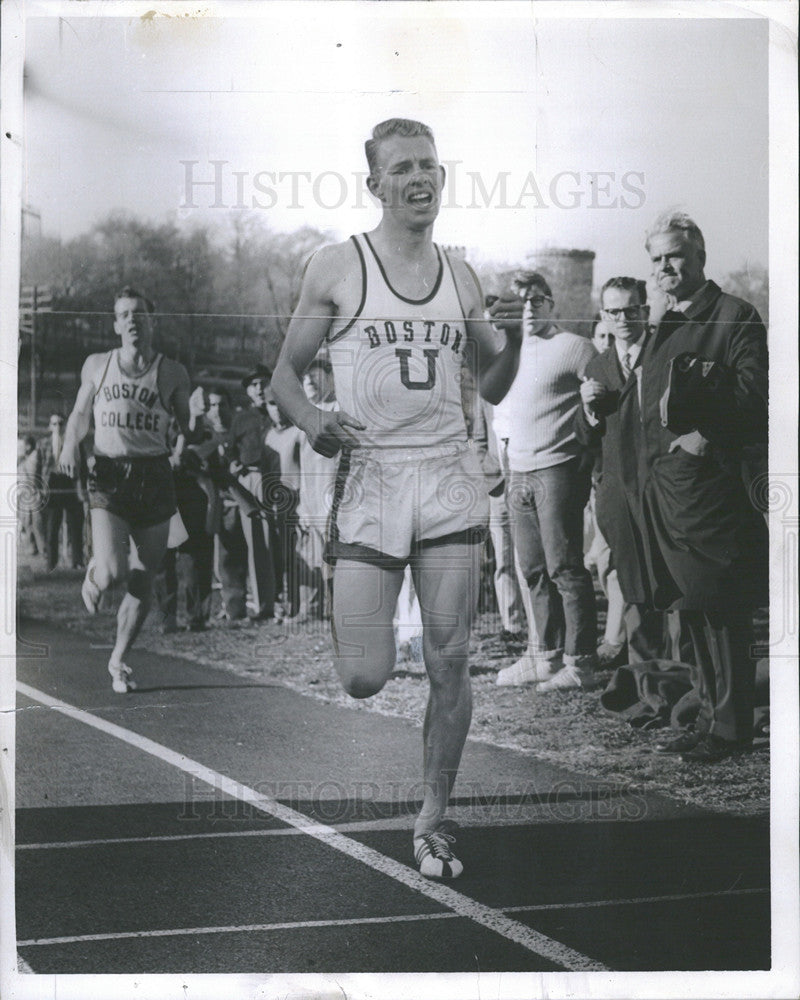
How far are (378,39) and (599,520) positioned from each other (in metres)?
1.56

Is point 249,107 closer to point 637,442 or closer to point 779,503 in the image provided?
point 637,442

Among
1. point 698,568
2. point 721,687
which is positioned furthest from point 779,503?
point 721,687

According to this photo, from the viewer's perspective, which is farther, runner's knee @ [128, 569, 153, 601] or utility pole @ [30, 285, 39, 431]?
runner's knee @ [128, 569, 153, 601]

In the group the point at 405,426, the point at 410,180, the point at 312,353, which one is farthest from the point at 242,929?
the point at 410,180

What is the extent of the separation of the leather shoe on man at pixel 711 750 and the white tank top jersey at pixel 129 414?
72.0 inches

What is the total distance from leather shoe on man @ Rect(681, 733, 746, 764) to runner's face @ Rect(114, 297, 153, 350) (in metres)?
2.03

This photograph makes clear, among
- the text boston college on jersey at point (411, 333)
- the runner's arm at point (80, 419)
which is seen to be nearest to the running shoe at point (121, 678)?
the runner's arm at point (80, 419)

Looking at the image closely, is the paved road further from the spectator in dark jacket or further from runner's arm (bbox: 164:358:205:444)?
runner's arm (bbox: 164:358:205:444)

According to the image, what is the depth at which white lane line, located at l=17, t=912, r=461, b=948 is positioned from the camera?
12.3ft

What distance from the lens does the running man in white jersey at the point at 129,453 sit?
3852mm

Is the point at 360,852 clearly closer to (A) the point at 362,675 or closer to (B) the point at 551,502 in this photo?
(A) the point at 362,675

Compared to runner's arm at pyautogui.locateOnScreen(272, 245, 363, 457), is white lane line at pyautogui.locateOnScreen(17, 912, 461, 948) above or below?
below

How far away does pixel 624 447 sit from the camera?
396cm

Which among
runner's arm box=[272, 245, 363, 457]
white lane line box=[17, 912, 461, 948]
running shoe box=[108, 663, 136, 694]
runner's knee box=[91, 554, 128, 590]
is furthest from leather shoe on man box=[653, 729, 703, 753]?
runner's knee box=[91, 554, 128, 590]
